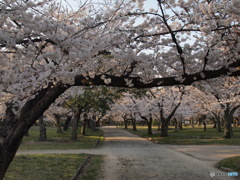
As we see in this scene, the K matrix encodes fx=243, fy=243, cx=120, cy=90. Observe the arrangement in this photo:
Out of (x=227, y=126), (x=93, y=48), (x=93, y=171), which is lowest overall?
(x=93, y=171)

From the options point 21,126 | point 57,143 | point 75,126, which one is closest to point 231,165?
point 21,126

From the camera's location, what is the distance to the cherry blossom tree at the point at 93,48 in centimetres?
470

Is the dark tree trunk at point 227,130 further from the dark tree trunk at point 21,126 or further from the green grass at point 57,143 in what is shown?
the dark tree trunk at point 21,126

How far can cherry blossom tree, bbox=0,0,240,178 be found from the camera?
470 centimetres

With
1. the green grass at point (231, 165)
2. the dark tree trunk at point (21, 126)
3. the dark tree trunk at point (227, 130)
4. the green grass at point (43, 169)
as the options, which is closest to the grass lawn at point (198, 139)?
the dark tree trunk at point (227, 130)

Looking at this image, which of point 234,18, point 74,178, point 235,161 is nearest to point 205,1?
point 234,18

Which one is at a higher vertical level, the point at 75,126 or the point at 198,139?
the point at 75,126

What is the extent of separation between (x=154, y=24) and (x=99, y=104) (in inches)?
612

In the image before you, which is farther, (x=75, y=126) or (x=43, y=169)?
(x=75, y=126)

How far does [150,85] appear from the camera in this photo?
6258 millimetres

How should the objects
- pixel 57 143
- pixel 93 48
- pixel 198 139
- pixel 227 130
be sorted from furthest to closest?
pixel 227 130 → pixel 198 139 → pixel 57 143 → pixel 93 48

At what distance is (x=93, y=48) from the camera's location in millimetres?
5027

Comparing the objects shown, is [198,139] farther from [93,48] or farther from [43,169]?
[93,48]

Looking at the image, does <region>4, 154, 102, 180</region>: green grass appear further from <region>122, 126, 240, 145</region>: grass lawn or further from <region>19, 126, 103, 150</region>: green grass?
<region>122, 126, 240, 145</region>: grass lawn
